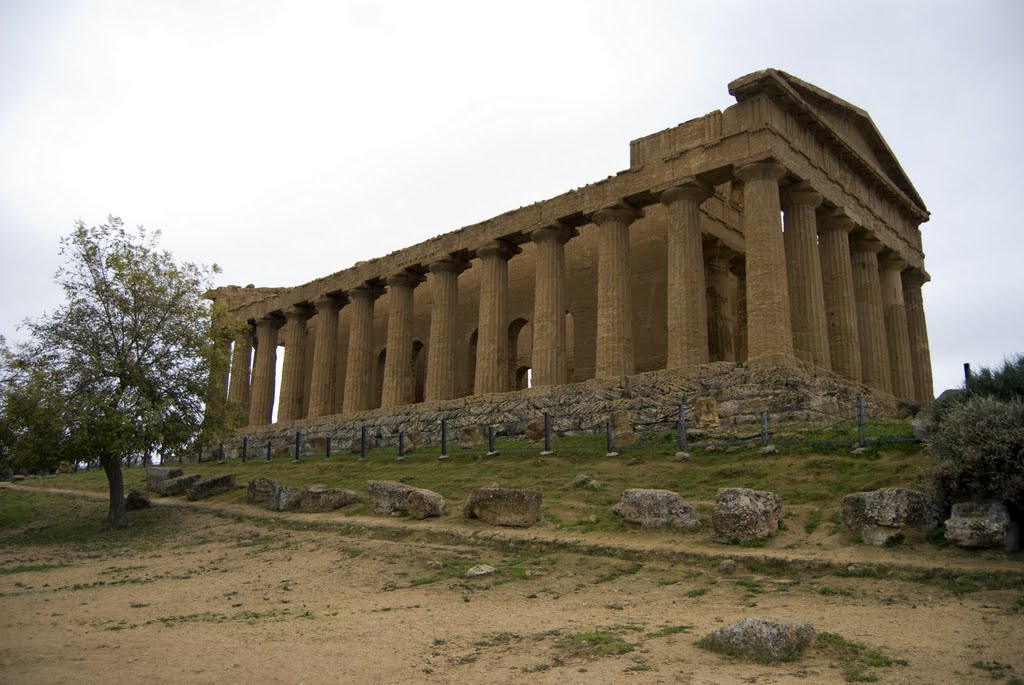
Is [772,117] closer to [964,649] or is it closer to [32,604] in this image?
[964,649]

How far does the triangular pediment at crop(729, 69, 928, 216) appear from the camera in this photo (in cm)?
2409

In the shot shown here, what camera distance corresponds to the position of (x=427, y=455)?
23469mm

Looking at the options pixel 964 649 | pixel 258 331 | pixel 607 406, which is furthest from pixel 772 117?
pixel 258 331

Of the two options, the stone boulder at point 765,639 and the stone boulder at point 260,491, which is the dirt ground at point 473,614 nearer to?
the stone boulder at point 765,639

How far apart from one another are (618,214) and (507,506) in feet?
48.8

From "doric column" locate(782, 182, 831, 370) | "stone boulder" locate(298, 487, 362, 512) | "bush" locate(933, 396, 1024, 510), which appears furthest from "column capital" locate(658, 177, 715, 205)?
"bush" locate(933, 396, 1024, 510)

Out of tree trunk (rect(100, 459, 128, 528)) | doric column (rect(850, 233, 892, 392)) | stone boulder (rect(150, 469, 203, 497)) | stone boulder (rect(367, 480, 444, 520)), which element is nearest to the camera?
stone boulder (rect(367, 480, 444, 520))

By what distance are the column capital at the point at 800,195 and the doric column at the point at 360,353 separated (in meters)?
18.6

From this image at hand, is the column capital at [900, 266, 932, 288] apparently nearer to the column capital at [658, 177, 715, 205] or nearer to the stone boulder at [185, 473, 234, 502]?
the column capital at [658, 177, 715, 205]

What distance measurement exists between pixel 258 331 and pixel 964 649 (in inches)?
1532

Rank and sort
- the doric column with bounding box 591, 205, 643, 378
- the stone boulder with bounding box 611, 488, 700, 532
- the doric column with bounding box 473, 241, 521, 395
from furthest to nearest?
the doric column with bounding box 473, 241, 521, 395 < the doric column with bounding box 591, 205, 643, 378 < the stone boulder with bounding box 611, 488, 700, 532

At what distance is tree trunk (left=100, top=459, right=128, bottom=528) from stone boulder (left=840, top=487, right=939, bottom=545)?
1647cm

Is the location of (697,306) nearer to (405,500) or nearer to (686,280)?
(686,280)

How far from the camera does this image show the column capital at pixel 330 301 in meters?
38.4
